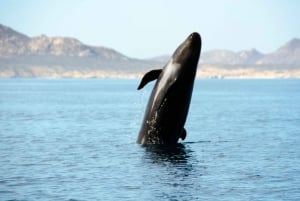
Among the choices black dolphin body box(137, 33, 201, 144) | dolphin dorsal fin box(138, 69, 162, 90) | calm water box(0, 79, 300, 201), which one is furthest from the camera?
black dolphin body box(137, 33, 201, 144)

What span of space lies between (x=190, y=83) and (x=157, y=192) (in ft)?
29.1

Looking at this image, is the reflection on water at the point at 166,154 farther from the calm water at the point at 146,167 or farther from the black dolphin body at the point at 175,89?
the black dolphin body at the point at 175,89

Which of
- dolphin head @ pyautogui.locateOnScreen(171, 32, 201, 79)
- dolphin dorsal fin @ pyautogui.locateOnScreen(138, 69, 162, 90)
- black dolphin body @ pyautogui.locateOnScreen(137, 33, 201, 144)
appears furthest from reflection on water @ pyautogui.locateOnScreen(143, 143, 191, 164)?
dolphin head @ pyautogui.locateOnScreen(171, 32, 201, 79)

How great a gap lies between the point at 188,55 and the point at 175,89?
6.09 ft

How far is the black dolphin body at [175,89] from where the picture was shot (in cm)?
3566

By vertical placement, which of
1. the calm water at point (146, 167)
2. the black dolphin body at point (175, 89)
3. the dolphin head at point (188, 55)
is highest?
the dolphin head at point (188, 55)

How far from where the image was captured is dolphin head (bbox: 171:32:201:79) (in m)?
35.4

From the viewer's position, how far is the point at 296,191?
2894cm

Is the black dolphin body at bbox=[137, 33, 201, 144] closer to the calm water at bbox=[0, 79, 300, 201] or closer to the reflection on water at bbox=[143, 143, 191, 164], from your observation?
the reflection on water at bbox=[143, 143, 191, 164]

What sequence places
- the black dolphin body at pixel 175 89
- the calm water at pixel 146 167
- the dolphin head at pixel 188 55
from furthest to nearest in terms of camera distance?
the black dolphin body at pixel 175 89 → the dolphin head at pixel 188 55 → the calm water at pixel 146 167

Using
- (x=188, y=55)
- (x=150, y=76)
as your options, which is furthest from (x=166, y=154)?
(x=188, y=55)

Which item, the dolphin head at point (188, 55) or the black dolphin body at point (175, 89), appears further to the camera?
the black dolphin body at point (175, 89)

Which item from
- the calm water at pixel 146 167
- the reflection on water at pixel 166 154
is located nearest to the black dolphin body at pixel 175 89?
the reflection on water at pixel 166 154

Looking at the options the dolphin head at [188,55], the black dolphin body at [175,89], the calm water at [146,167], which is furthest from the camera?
the black dolphin body at [175,89]
